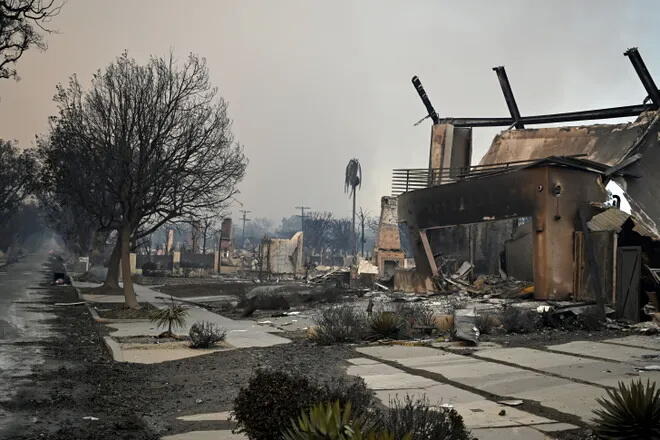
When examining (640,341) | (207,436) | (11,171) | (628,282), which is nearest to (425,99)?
(628,282)

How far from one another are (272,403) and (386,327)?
9197mm

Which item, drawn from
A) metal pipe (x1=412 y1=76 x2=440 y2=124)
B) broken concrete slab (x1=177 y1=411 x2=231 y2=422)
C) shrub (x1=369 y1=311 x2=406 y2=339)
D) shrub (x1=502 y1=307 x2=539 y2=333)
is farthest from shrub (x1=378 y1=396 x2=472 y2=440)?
metal pipe (x1=412 y1=76 x2=440 y2=124)

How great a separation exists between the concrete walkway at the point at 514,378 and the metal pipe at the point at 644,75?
645 inches

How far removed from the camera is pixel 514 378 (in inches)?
371

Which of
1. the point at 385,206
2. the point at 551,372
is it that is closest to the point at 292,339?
the point at 551,372

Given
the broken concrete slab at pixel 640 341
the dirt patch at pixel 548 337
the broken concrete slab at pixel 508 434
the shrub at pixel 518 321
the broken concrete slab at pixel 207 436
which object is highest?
the shrub at pixel 518 321

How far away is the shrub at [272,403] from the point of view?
512cm

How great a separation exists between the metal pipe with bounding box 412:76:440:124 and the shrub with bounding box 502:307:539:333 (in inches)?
863

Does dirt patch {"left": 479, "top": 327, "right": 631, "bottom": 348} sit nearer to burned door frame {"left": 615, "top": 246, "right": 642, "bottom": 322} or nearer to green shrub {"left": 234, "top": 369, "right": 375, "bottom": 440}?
burned door frame {"left": 615, "top": 246, "right": 642, "bottom": 322}

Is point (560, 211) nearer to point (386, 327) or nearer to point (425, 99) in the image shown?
point (386, 327)

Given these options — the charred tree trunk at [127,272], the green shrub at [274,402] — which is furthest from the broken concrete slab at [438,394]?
the charred tree trunk at [127,272]

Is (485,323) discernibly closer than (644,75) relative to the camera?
Yes

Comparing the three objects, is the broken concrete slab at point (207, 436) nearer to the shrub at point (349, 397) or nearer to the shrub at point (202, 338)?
the shrub at point (349, 397)

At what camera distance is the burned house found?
58.5 feet
